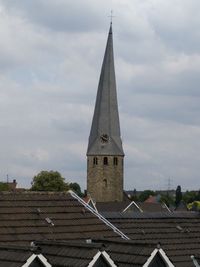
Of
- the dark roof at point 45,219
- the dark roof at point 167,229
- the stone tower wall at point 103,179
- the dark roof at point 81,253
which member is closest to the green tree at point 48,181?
the stone tower wall at point 103,179

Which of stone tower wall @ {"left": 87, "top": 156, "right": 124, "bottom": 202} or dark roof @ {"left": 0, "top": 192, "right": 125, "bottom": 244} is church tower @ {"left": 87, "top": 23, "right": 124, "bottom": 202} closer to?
stone tower wall @ {"left": 87, "top": 156, "right": 124, "bottom": 202}

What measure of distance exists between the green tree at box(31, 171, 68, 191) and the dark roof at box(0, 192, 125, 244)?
63079 millimetres

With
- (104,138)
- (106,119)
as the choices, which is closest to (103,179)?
(104,138)

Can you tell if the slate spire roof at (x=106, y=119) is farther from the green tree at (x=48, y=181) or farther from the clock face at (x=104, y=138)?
the green tree at (x=48, y=181)

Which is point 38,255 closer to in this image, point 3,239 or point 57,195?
point 3,239

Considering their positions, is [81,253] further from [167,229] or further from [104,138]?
[104,138]

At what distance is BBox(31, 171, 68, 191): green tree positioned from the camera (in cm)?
8800

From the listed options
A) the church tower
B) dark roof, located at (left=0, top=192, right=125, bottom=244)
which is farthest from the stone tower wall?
dark roof, located at (left=0, top=192, right=125, bottom=244)

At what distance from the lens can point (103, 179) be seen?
346ft

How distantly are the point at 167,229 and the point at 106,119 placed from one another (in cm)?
7968

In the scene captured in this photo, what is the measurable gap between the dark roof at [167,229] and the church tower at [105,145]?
76088 mm

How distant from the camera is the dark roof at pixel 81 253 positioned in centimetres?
1440

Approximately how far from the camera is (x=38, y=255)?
14180mm

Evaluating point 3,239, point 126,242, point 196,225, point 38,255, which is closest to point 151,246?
point 126,242
